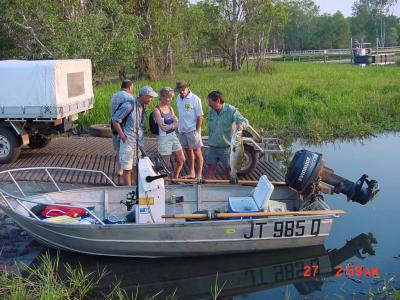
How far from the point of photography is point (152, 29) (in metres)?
26.4

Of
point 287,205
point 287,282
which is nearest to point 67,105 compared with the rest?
point 287,205

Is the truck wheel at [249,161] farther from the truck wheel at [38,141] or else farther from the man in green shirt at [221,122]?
the truck wheel at [38,141]

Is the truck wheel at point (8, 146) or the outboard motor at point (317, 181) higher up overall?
the truck wheel at point (8, 146)

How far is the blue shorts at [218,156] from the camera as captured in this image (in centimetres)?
801

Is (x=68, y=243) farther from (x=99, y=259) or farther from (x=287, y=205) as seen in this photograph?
(x=287, y=205)

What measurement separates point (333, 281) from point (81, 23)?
44.0ft

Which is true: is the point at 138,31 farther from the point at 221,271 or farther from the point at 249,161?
the point at 221,271

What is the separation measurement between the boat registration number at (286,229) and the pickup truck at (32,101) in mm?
4562

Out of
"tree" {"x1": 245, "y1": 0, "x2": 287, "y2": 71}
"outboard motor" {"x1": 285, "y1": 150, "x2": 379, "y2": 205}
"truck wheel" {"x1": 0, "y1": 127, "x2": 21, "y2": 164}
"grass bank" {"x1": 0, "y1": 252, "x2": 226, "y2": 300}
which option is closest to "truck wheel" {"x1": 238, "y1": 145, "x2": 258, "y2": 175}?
"outboard motor" {"x1": 285, "y1": 150, "x2": 379, "y2": 205}

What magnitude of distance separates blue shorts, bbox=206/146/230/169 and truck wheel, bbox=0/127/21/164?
13.0ft

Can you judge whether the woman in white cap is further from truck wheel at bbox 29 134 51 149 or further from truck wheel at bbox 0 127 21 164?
truck wheel at bbox 29 134 51 149

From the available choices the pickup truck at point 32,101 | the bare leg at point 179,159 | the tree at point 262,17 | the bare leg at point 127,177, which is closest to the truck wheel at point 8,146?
the pickup truck at point 32,101
